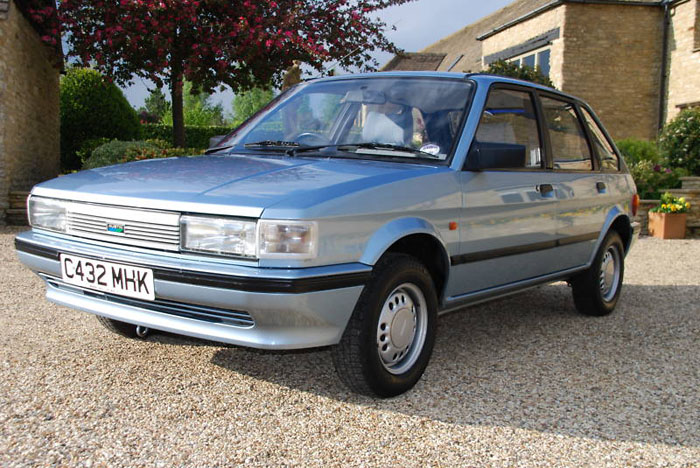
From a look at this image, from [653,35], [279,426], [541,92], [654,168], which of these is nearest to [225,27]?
[654,168]

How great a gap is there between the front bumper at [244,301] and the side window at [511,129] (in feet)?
4.03

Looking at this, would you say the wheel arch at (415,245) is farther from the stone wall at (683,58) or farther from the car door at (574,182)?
the stone wall at (683,58)

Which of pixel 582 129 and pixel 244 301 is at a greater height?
pixel 582 129

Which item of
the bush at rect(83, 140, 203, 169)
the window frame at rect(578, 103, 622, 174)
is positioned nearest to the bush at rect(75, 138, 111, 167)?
the bush at rect(83, 140, 203, 169)

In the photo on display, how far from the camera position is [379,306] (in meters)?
3.02

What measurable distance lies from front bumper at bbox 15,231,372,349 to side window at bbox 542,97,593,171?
219 centimetres

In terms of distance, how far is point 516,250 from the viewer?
13.1 feet

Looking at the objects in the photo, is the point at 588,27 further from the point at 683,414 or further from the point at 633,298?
the point at 683,414

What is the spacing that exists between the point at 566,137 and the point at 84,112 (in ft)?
44.0

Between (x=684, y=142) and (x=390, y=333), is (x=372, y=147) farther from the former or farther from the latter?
(x=684, y=142)

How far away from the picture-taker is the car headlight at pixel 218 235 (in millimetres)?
2697

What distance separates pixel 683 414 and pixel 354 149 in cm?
211

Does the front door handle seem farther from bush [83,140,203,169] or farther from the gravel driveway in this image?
bush [83,140,203,169]

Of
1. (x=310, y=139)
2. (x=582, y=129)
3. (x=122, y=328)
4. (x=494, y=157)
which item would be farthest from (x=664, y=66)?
(x=122, y=328)
